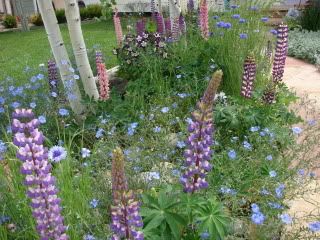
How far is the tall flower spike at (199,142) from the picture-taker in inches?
67.1

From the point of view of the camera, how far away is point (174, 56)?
4.96 meters

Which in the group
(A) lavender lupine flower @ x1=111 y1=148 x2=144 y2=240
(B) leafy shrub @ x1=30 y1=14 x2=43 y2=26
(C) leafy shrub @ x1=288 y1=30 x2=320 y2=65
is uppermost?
(A) lavender lupine flower @ x1=111 y1=148 x2=144 y2=240

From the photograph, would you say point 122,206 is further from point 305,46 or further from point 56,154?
point 305,46

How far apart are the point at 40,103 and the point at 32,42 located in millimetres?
9807

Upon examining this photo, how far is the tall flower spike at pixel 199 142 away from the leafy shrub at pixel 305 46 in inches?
227

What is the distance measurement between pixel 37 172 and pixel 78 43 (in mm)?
2841

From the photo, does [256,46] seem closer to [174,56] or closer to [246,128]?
[174,56]

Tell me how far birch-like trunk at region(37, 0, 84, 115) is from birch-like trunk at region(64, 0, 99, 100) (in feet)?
0.39

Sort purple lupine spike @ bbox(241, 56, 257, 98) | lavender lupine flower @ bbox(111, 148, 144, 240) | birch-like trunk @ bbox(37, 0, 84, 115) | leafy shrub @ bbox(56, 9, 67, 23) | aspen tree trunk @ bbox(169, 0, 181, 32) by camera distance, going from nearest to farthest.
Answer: lavender lupine flower @ bbox(111, 148, 144, 240) < purple lupine spike @ bbox(241, 56, 257, 98) < birch-like trunk @ bbox(37, 0, 84, 115) < aspen tree trunk @ bbox(169, 0, 181, 32) < leafy shrub @ bbox(56, 9, 67, 23)

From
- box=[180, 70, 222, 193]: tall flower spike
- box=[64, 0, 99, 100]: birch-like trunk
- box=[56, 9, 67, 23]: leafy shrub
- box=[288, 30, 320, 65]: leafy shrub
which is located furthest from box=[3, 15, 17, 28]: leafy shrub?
box=[180, 70, 222, 193]: tall flower spike

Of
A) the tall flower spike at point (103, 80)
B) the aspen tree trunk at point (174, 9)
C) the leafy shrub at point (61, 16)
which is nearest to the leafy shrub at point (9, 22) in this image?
the leafy shrub at point (61, 16)

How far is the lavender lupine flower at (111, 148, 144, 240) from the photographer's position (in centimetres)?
134

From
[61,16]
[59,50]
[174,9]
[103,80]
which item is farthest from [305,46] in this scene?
[61,16]

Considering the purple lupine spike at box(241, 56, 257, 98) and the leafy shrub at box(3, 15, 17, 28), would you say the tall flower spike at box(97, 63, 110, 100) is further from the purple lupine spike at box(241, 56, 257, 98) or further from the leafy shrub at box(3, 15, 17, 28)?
the leafy shrub at box(3, 15, 17, 28)
